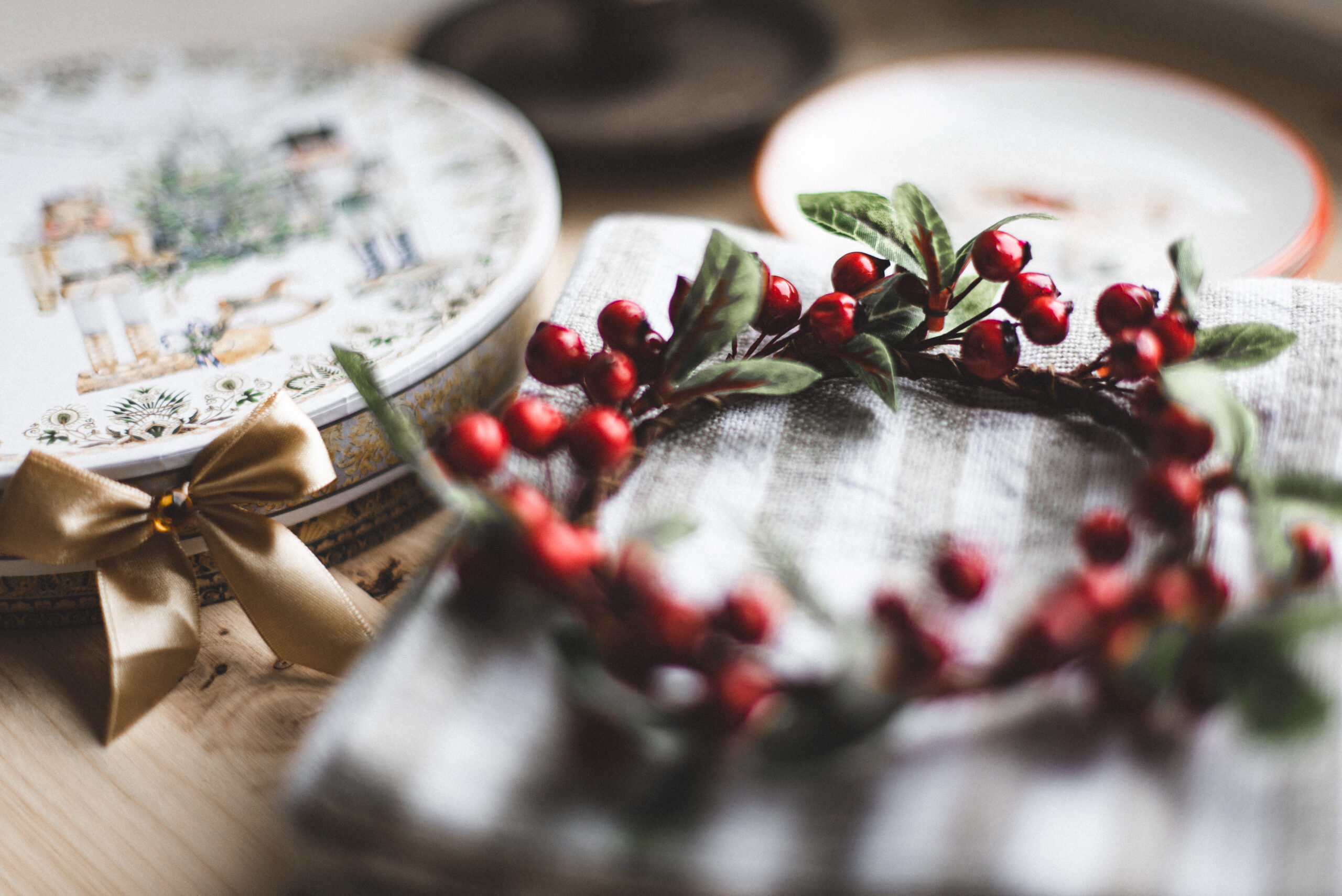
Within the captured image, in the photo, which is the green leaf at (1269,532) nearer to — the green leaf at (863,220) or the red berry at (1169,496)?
the red berry at (1169,496)

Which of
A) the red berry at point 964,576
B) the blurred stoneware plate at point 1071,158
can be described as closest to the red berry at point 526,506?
the red berry at point 964,576

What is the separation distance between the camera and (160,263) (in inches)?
20.3

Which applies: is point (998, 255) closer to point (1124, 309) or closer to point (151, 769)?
point (1124, 309)

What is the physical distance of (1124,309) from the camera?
0.31 metres

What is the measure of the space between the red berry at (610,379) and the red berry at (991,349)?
0.35 feet

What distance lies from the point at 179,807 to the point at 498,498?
179mm

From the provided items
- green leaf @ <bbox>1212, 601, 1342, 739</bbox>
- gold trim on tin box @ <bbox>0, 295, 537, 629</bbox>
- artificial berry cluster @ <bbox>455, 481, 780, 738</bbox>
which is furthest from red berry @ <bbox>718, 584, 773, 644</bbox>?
gold trim on tin box @ <bbox>0, 295, 537, 629</bbox>

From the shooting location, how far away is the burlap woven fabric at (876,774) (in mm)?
211

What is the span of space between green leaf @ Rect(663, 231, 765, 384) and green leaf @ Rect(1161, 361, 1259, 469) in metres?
0.12

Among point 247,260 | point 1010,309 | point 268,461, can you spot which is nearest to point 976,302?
point 1010,309

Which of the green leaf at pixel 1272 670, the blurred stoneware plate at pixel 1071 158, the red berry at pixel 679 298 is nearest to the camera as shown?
the green leaf at pixel 1272 670

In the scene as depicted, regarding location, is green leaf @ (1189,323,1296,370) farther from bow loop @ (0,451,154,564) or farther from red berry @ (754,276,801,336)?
bow loop @ (0,451,154,564)

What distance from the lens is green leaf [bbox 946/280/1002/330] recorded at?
34 centimetres

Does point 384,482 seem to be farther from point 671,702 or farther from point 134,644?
point 671,702
